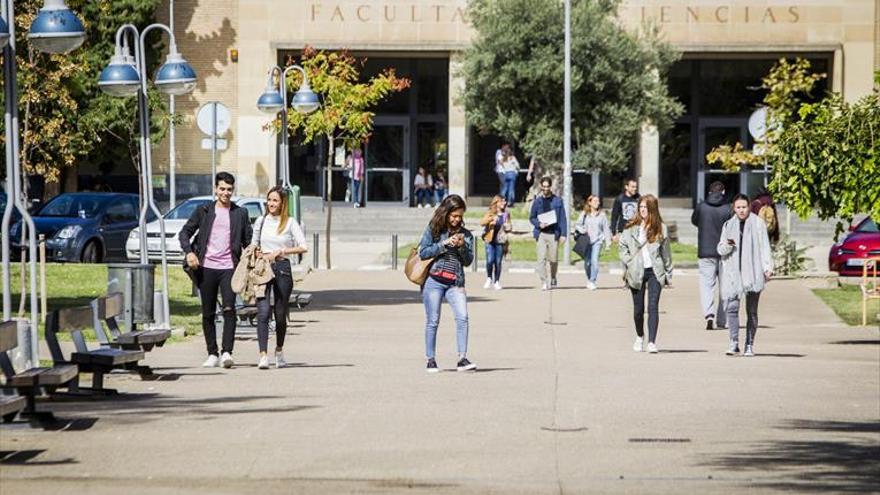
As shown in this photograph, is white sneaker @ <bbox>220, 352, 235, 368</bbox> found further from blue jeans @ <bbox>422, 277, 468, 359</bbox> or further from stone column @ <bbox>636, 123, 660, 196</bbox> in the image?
stone column @ <bbox>636, 123, 660, 196</bbox>

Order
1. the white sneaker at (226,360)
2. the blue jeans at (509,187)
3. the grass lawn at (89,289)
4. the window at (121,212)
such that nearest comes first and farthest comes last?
the white sneaker at (226,360) → the grass lawn at (89,289) → the window at (121,212) → the blue jeans at (509,187)

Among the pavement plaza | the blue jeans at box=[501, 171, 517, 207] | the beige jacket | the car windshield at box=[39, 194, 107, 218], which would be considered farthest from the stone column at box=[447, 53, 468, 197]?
the beige jacket

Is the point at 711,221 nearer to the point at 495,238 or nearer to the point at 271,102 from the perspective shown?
the point at 495,238

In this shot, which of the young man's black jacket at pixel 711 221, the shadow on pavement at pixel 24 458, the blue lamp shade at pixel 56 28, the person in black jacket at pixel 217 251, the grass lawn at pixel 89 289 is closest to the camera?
the shadow on pavement at pixel 24 458

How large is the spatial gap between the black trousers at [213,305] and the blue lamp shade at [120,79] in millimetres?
3208

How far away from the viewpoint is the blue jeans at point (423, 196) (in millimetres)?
55688

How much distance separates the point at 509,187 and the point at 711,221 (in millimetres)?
28550

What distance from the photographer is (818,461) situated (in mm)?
11516

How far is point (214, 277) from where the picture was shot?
17859 mm

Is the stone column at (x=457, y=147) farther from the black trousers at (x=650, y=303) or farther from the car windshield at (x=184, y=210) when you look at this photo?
the black trousers at (x=650, y=303)

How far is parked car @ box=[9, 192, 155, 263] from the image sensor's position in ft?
118

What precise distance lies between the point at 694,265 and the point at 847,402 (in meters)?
22.9

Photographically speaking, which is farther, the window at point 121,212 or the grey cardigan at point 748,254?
the window at point 121,212

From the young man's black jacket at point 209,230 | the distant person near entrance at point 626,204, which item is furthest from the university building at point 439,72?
the young man's black jacket at point 209,230
